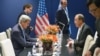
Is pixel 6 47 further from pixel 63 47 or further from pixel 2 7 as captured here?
pixel 2 7

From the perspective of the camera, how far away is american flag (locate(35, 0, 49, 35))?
29.6ft

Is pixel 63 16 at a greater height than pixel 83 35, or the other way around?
pixel 83 35

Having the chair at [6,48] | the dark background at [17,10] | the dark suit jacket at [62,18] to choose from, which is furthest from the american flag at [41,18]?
the chair at [6,48]

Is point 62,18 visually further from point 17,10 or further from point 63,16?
point 17,10

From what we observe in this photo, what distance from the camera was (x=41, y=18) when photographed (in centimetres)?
915

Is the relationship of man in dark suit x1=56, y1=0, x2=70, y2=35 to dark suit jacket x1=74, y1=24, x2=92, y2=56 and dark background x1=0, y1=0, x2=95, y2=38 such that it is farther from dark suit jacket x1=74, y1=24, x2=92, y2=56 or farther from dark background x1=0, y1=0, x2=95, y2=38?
dark suit jacket x1=74, y1=24, x2=92, y2=56

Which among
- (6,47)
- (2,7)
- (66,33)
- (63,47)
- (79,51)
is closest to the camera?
(6,47)

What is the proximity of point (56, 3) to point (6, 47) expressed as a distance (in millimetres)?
5658

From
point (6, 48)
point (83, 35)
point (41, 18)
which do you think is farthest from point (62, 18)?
point (6, 48)

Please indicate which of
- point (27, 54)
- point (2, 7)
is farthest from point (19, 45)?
point (2, 7)

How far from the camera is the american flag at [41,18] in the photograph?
9.02 metres

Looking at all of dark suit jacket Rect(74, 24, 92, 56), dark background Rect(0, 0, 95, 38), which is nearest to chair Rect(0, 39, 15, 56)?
dark suit jacket Rect(74, 24, 92, 56)

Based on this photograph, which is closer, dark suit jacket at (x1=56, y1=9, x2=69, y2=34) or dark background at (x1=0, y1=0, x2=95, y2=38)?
dark suit jacket at (x1=56, y1=9, x2=69, y2=34)

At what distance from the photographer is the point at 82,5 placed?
916cm
